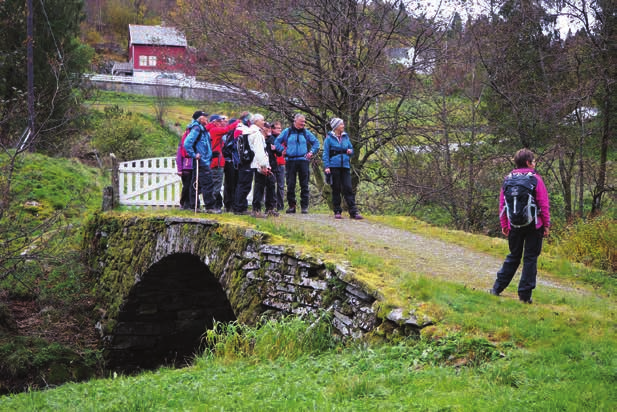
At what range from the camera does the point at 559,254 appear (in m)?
11.2

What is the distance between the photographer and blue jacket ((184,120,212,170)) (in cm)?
1212

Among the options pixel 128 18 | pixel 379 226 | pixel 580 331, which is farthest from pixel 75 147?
pixel 128 18

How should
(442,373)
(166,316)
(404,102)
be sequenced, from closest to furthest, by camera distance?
(442,373)
(166,316)
(404,102)

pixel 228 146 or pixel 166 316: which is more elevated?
pixel 228 146

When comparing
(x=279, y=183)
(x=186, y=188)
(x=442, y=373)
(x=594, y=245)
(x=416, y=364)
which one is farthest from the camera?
(x=279, y=183)

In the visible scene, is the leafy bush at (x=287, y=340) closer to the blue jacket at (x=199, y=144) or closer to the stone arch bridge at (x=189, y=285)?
the stone arch bridge at (x=189, y=285)

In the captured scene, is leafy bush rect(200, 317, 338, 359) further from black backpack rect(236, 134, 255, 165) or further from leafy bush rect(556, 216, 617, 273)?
leafy bush rect(556, 216, 617, 273)

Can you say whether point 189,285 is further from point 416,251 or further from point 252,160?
point 416,251

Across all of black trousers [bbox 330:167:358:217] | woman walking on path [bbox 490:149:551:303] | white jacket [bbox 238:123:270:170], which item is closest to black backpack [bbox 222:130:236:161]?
white jacket [bbox 238:123:270:170]

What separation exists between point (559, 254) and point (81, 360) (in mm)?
9020

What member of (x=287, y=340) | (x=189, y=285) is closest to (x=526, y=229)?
(x=287, y=340)

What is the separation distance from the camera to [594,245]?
36.0 ft

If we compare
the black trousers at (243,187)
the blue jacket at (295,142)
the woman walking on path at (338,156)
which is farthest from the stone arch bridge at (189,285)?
the woman walking on path at (338,156)

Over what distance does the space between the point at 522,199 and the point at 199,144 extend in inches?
268
